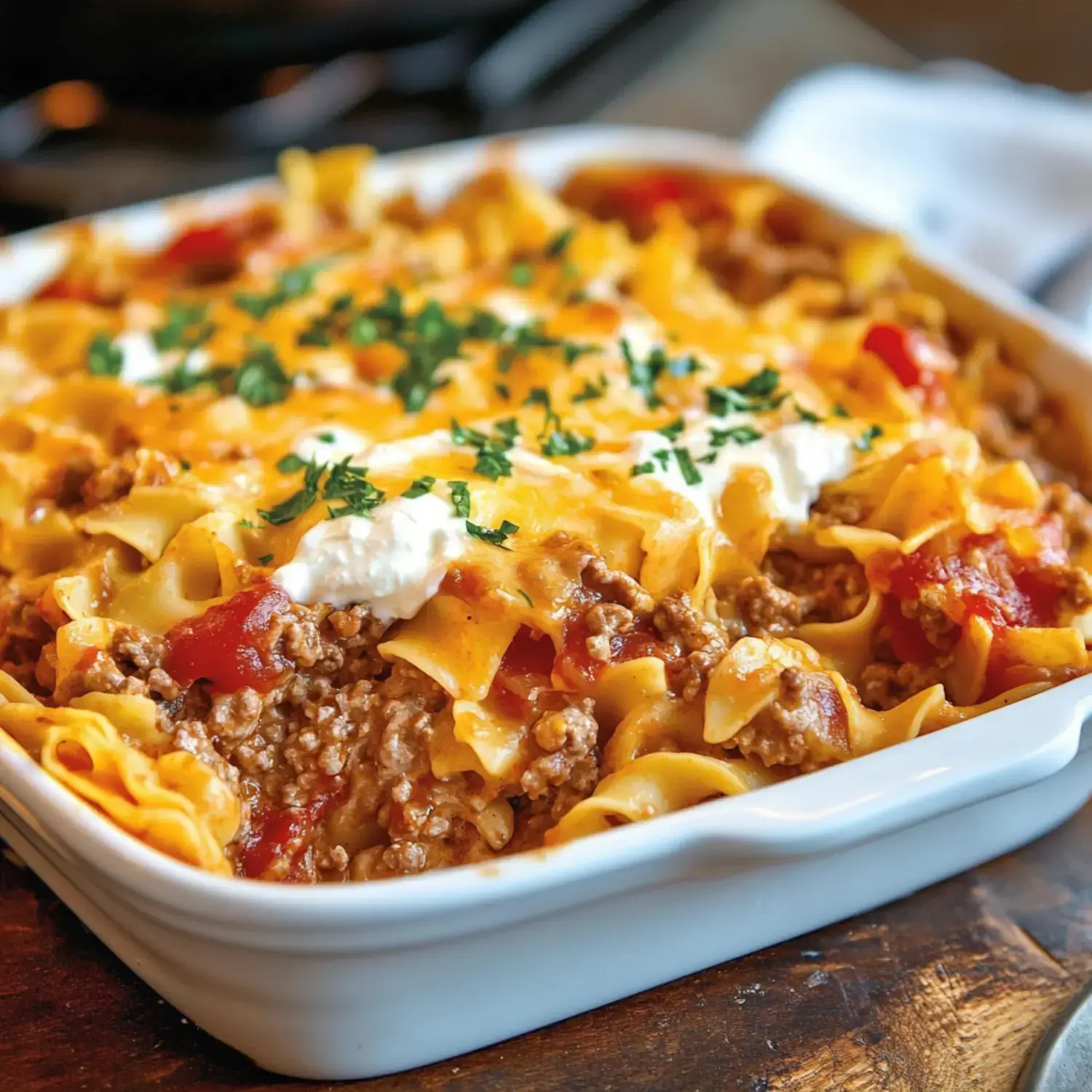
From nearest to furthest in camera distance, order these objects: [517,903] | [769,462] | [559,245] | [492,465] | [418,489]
A: [517,903]
[418,489]
[492,465]
[769,462]
[559,245]

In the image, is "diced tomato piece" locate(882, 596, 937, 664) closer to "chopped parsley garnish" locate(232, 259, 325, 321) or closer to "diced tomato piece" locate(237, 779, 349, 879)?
"diced tomato piece" locate(237, 779, 349, 879)

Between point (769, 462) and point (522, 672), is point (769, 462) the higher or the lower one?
the higher one

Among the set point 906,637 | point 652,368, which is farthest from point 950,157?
point 906,637

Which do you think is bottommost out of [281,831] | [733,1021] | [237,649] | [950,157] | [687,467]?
[733,1021]

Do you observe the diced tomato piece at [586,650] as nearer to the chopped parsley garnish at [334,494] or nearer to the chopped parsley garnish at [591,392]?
the chopped parsley garnish at [334,494]

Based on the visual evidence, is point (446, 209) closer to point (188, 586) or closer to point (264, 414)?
point (264, 414)

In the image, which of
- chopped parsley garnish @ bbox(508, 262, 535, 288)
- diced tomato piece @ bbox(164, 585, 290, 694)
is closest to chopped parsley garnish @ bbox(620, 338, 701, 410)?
chopped parsley garnish @ bbox(508, 262, 535, 288)

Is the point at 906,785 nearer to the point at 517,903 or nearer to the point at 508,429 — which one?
the point at 517,903

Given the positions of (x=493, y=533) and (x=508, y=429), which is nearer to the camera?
(x=493, y=533)
